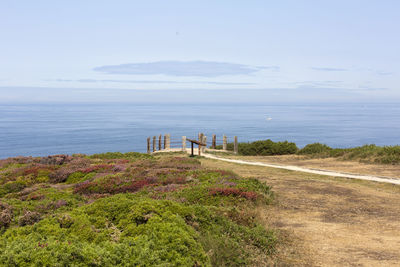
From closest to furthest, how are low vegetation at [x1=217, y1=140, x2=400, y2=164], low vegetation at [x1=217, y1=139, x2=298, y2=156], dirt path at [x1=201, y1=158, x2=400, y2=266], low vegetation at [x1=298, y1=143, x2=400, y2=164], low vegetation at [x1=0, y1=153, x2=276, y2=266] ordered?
low vegetation at [x1=0, y1=153, x2=276, y2=266], dirt path at [x1=201, y1=158, x2=400, y2=266], low vegetation at [x1=298, y1=143, x2=400, y2=164], low vegetation at [x1=217, y1=140, x2=400, y2=164], low vegetation at [x1=217, y1=139, x2=298, y2=156]

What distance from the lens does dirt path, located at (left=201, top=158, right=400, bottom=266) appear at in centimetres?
824

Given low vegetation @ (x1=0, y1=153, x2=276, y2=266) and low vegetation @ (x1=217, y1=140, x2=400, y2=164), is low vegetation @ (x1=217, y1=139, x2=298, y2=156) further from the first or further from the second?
low vegetation @ (x1=0, y1=153, x2=276, y2=266)

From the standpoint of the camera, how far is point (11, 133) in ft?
389

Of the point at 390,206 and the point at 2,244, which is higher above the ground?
the point at 2,244

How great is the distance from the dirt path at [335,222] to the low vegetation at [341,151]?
8.36 m

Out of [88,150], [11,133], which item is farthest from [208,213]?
[11,133]

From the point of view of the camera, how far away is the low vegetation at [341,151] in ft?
83.2

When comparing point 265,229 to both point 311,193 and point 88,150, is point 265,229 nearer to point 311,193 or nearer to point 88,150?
point 311,193

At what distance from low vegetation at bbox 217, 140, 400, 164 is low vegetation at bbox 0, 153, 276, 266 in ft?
48.4

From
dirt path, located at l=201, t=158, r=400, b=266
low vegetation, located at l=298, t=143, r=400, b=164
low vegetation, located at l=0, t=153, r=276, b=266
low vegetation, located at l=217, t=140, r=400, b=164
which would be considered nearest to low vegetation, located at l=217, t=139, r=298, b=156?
low vegetation, located at l=217, t=140, r=400, b=164

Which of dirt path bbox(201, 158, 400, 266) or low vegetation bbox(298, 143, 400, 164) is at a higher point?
low vegetation bbox(298, 143, 400, 164)

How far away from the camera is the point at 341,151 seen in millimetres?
30594

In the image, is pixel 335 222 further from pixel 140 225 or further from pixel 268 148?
pixel 268 148

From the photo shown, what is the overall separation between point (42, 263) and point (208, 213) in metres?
4.85
